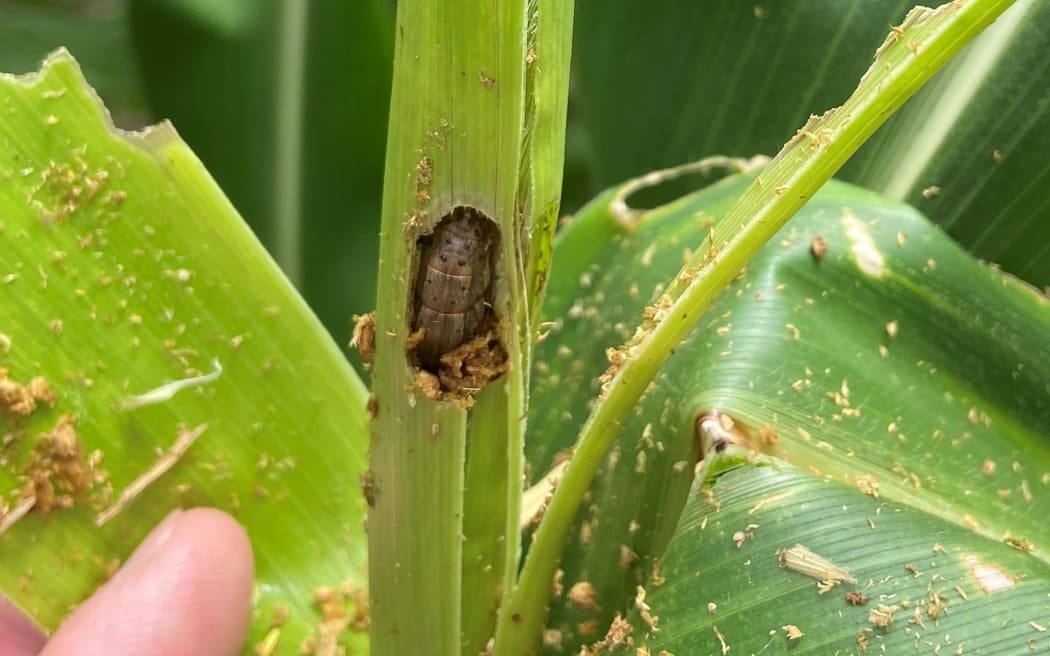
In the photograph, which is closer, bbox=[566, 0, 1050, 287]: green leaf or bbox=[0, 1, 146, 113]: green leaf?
bbox=[566, 0, 1050, 287]: green leaf

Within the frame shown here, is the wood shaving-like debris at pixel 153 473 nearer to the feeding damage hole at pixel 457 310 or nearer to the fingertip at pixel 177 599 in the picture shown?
the fingertip at pixel 177 599

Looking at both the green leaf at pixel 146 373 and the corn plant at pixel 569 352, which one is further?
the green leaf at pixel 146 373

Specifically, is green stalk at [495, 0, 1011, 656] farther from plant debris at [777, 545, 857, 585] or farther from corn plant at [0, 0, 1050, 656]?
plant debris at [777, 545, 857, 585]

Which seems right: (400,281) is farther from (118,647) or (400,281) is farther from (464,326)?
(118,647)

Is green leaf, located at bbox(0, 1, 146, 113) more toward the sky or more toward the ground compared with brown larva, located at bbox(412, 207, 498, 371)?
more toward the ground

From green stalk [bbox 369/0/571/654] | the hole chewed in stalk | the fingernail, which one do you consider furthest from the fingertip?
the hole chewed in stalk

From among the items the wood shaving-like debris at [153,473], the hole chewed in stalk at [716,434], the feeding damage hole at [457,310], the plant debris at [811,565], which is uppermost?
the feeding damage hole at [457,310]

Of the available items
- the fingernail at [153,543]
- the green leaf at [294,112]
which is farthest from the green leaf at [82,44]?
the fingernail at [153,543]
